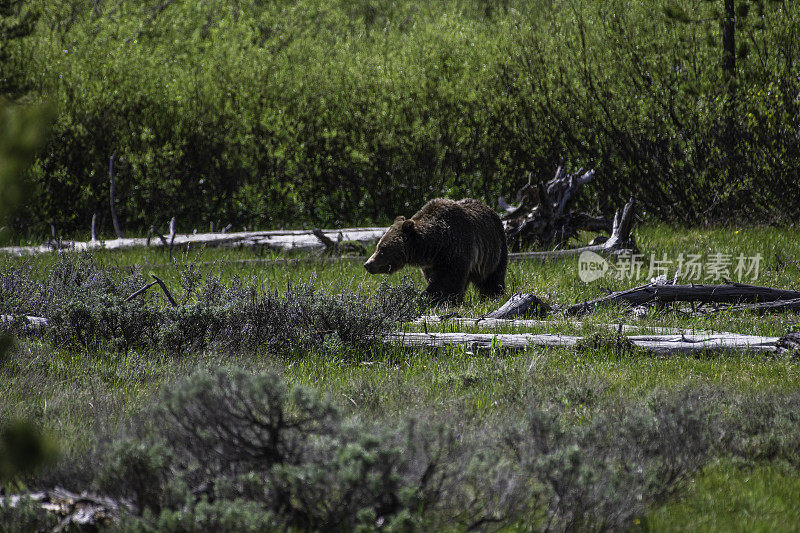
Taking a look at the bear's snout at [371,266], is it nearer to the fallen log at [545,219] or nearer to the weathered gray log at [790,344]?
the weathered gray log at [790,344]

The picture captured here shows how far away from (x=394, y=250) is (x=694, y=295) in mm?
2824

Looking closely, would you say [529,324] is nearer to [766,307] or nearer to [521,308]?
[521,308]

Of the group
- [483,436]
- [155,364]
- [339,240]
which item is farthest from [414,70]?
[483,436]

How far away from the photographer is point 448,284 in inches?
296

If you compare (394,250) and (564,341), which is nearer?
(564,341)

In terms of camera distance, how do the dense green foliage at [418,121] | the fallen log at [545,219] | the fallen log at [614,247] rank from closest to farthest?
the fallen log at [614,247] < the fallen log at [545,219] < the dense green foliage at [418,121]

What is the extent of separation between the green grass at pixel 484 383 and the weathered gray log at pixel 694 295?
0.21 meters

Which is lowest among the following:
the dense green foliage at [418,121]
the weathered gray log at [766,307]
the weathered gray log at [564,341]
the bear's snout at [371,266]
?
the weathered gray log at [766,307]

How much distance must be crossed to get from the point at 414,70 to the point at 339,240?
564 centimetres

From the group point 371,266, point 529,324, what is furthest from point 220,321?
point 529,324

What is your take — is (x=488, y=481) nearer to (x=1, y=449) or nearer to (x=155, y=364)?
(x=1, y=449)

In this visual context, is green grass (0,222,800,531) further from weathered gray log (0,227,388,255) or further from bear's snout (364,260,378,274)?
weathered gray log (0,227,388,255)

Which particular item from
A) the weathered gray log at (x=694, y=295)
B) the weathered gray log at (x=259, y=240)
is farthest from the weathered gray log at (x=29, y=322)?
the weathered gray log at (x=259, y=240)

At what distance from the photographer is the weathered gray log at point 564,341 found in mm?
5523
